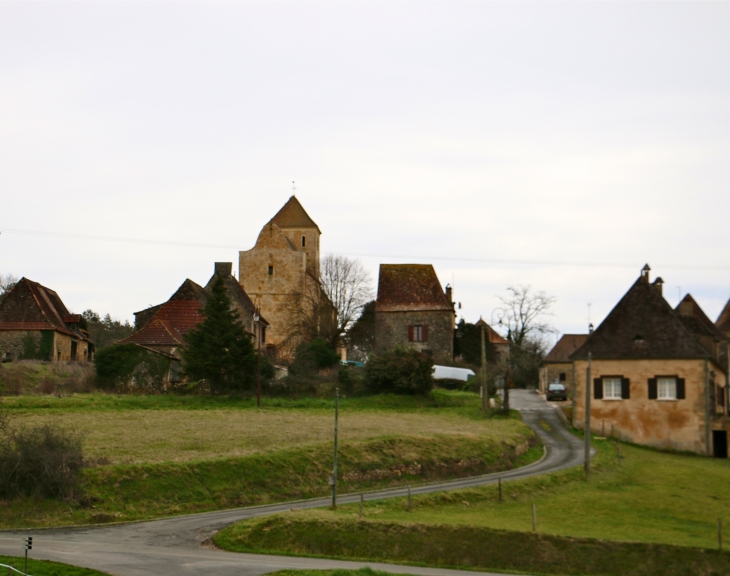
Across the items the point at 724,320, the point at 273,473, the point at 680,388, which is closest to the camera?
the point at 273,473

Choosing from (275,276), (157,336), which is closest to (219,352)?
(157,336)

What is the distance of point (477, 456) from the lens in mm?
39062

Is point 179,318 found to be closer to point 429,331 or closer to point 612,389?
point 429,331

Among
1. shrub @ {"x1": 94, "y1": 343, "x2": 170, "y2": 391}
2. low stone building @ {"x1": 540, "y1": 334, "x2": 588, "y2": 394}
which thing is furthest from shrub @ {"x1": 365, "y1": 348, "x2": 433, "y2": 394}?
low stone building @ {"x1": 540, "y1": 334, "x2": 588, "y2": 394}

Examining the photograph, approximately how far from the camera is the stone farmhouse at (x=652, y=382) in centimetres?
4759

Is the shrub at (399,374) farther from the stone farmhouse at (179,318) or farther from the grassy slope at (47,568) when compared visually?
the grassy slope at (47,568)

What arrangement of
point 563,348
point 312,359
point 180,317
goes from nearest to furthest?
point 180,317
point 312,359
point 563,348

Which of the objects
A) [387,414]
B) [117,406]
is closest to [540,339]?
[387,414]

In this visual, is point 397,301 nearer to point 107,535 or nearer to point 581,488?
point 581,488

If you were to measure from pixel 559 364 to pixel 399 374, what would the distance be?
2934 centimetres

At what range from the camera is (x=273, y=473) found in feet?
112

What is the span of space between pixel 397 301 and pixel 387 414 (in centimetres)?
2342

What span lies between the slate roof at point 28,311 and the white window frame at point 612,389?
107 feet

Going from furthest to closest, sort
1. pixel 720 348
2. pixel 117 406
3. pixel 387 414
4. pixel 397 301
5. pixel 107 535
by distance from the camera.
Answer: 1. pixel 397 301
2. pixel 720 348
3. pixel 387 414
4. pixel 117 406
5. pixel 107 535
